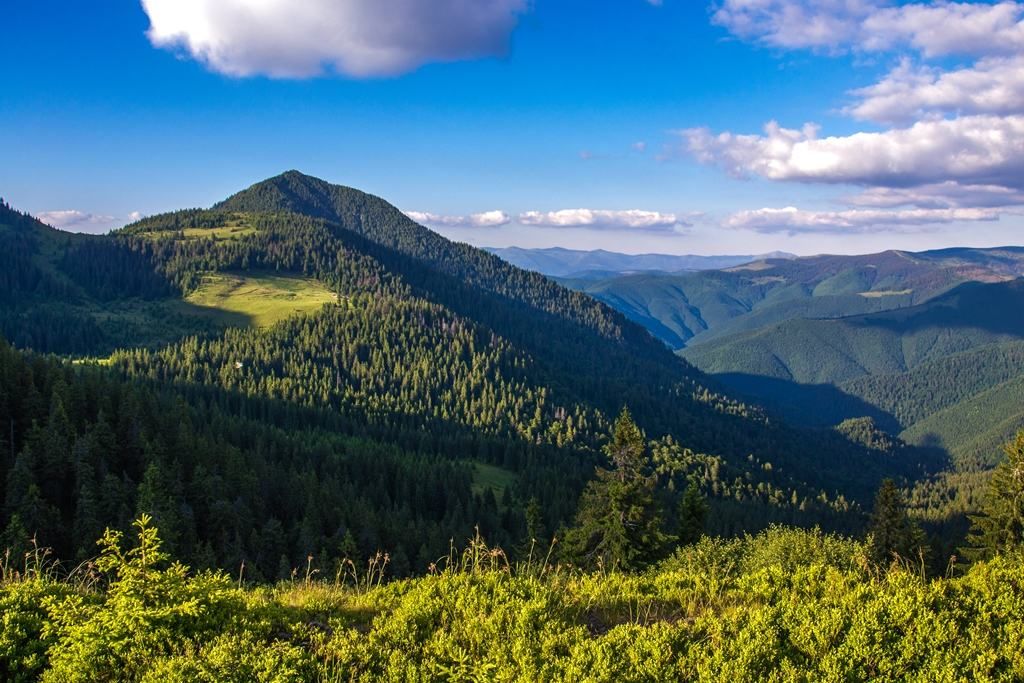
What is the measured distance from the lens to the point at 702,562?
23.0m

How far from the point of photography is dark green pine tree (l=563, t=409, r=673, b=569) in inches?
1559

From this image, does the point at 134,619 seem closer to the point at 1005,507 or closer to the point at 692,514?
the point at 692,514

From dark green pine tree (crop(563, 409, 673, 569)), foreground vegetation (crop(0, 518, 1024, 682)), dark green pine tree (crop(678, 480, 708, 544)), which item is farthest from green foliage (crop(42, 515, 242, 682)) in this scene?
dark green pine tree (crop(678, 480, 708, 544))

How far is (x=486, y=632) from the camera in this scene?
11953 mm

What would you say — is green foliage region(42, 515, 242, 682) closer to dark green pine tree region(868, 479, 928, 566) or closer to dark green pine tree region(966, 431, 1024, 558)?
dark green pine tree region(868, 479, 928, 566)

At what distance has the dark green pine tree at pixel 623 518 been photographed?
3959 centimetres

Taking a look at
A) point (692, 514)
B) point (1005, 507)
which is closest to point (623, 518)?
point (692, 514)

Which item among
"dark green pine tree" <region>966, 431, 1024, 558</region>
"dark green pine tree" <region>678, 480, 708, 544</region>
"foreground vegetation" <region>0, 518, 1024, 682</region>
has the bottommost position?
"dark green pine tree" <region>678, 480, 708, 544</region>

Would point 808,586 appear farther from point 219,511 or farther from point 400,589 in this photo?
point 219,511

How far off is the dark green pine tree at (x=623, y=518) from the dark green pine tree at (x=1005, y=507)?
953 inches

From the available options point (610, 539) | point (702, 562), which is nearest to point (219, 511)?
point (610, 539)

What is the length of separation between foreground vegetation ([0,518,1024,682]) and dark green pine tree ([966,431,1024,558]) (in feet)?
125

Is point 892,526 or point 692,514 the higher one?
point 892,526

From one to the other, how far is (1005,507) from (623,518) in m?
30.1
